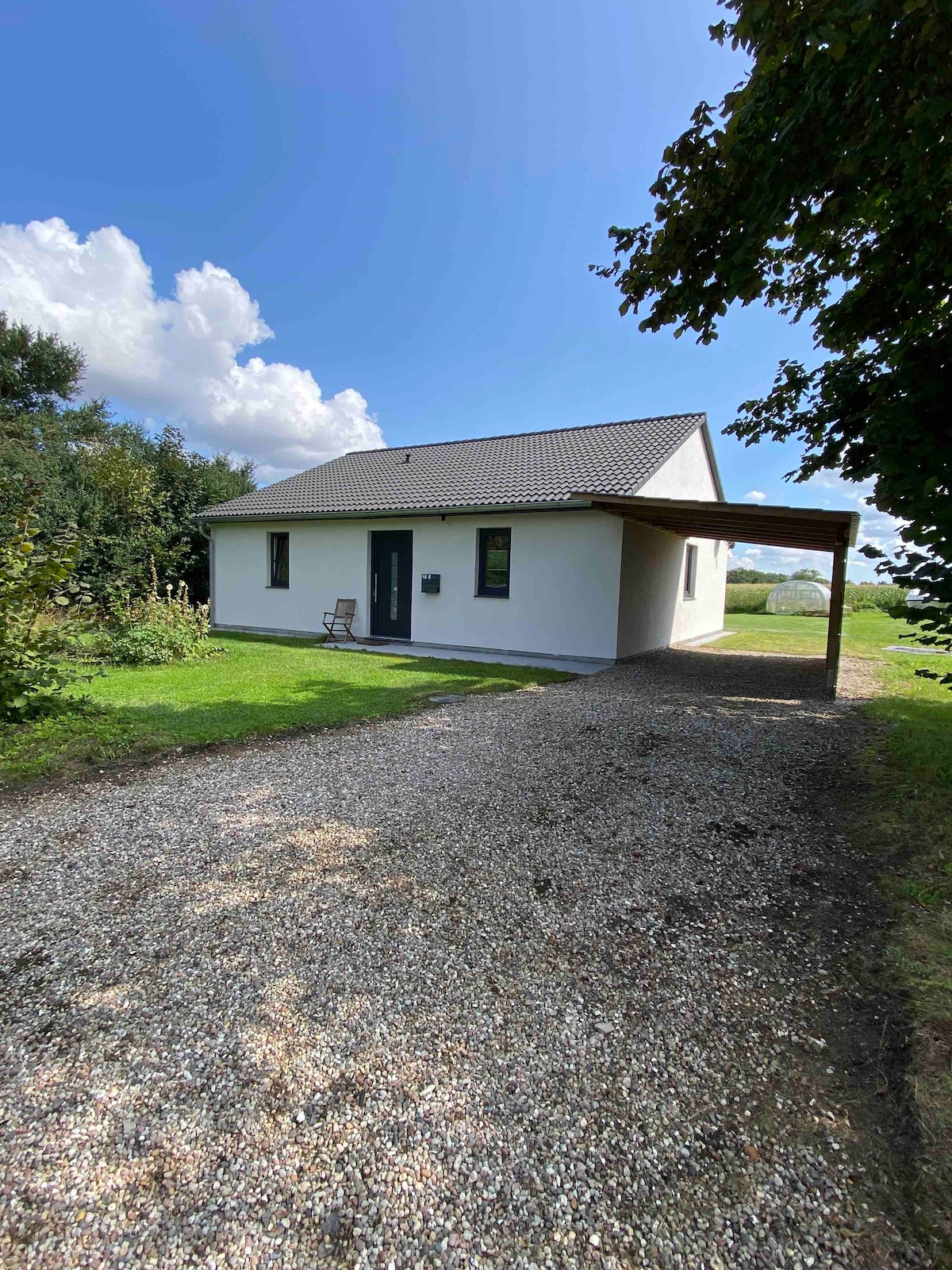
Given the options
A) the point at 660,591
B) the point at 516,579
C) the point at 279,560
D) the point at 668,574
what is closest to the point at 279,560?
the point at 279,560

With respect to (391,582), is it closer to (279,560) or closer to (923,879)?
(279,560)

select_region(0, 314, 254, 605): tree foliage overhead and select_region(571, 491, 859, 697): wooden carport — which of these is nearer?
select_region(571, 491, 859, 697): wooden carport

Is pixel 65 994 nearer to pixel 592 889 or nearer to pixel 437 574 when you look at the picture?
pixel 592 889

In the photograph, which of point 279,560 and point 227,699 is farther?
point 279,560

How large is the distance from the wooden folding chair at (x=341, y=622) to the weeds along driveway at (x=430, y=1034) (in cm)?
905

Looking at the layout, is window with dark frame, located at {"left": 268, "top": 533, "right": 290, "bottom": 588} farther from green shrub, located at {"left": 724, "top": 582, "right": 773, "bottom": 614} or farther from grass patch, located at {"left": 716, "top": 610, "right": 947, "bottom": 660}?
green shrub, located at {"left": 724, "top": 582, "right": 773, "bottom": 614}

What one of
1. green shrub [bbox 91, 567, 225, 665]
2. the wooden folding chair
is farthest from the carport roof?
green shrub [bbox 91, 567, 225, 665]

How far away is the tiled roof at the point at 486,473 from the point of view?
11.3 meters

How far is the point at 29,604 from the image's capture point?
4.91 metres

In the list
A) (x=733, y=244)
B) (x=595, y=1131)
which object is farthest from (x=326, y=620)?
(x=595, y=1131)

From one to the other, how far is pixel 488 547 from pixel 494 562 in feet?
1.14

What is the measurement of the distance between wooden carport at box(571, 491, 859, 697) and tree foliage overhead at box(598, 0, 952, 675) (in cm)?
235

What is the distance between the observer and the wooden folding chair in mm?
13062

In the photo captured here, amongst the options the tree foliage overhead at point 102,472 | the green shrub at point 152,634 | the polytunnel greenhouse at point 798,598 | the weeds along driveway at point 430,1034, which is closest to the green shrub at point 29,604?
the weeds along driveway at point 430,1034
